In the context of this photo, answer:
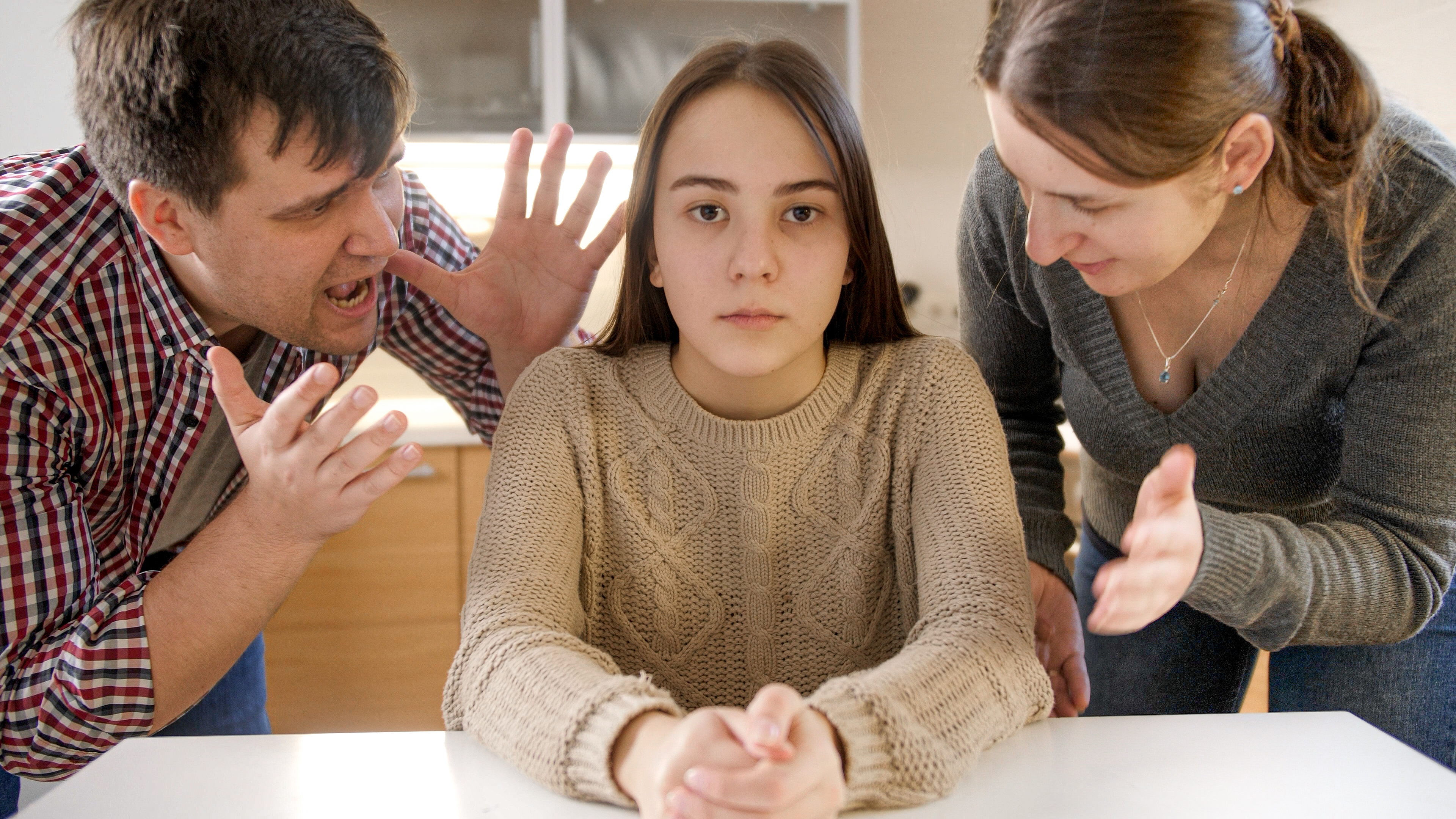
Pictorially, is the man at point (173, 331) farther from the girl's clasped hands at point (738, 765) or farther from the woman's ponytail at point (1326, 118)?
the woman's ponytail at point (1326, 118)

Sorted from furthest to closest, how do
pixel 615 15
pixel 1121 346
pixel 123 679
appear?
pixel 615 15, pixel 1121 346, pixel 123 679

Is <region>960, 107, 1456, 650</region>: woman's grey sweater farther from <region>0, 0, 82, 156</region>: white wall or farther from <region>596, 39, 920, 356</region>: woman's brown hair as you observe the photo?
<region>0, 0, 82, 156</region>: white wall

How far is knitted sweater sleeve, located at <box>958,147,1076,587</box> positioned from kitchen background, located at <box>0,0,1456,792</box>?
955 mm

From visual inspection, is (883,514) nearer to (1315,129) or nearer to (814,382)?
(814,382)

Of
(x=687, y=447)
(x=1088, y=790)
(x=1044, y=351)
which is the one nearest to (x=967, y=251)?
(x=1044, y=351)

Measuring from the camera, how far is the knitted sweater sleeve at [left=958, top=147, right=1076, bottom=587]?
111 centimetres

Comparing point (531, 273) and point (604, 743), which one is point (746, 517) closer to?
point (604, 743)

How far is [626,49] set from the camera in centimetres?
245

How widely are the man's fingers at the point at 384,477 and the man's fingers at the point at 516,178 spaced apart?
459 mm

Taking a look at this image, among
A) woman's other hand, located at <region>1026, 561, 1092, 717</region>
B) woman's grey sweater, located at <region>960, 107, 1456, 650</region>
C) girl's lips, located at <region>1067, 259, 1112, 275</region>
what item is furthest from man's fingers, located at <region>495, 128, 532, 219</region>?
woman's other hand, located at <region>1026, 561, 1092, 717</region>

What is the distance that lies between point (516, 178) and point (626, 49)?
4.38ft

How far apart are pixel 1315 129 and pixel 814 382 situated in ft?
1.53

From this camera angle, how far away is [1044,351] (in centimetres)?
121

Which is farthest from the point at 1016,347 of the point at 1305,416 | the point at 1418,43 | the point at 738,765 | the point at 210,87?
the point at 1418,43
